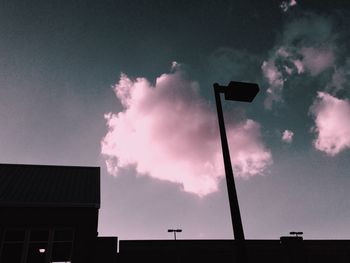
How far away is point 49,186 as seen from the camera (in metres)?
18.3

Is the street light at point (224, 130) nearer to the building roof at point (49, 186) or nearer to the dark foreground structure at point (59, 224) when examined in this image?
the dark foreground structure at point (59, 224)

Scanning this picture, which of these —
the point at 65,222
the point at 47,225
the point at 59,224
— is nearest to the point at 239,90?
the point at 65,222

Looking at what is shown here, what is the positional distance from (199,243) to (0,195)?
15185 mm

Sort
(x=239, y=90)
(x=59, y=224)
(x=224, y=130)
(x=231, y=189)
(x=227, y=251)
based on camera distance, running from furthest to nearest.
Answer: (x=227, y=251), (x=59, y=224), (x=239, y=90), (x=224, y=130), (x=231, y=189)

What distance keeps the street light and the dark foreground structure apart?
11039 mm

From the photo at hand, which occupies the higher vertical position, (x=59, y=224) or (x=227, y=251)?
(x=59, y=224)

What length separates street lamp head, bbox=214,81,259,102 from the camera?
529 cm

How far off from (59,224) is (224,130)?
14557 millimetres

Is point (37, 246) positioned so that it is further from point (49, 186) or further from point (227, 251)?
point (227, 251)

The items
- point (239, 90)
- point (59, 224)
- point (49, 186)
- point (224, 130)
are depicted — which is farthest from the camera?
point (49, 186)

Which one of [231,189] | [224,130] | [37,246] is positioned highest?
[224,130]

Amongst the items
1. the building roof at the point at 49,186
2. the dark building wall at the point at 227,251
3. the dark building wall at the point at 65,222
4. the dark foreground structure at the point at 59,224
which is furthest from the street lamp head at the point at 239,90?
the dark building wall at the point at 227,251

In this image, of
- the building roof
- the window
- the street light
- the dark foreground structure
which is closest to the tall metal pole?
the street light

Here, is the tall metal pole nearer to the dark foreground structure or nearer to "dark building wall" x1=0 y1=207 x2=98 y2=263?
the dark foreground structure
